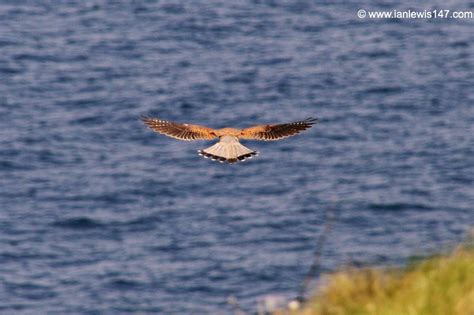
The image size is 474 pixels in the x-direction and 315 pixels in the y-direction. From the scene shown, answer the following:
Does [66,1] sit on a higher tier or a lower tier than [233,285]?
higher

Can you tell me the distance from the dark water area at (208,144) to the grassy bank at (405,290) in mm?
60455

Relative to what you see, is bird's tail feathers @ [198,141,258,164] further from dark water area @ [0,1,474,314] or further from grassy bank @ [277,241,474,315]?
dark water area @ [0,1,474,314]

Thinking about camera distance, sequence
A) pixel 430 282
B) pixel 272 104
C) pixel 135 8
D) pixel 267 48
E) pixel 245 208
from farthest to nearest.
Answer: pixel 135 8 < pixel 267 48 < pixel 272 104 < pixel 245 208 < pixel 430 282

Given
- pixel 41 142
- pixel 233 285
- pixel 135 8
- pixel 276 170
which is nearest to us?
pixel 233 285

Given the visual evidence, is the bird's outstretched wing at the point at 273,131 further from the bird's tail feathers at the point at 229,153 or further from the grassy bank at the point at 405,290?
the grassy bank at the point at 405,290

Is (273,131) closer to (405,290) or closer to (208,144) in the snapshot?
(405,290)

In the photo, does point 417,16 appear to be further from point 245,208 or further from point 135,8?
point 245,208

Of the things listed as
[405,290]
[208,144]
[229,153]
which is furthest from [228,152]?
[208,144]

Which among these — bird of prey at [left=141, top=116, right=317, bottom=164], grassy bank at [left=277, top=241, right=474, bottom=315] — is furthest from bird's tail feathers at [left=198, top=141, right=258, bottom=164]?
grassy bank at [left=277, top=241, right=474, bottom=315]

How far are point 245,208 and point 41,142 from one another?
2178 centimetres

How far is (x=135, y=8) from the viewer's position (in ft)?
479

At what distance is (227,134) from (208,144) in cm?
8066

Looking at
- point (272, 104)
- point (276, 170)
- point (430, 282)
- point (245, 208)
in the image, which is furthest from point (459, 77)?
point (430, 282)

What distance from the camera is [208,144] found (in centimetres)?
9175
